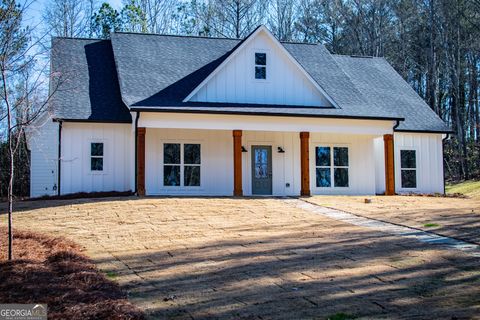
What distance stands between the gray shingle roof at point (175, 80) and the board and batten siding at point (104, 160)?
0.53 meters

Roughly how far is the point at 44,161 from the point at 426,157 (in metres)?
15.5

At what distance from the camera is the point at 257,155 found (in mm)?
20750

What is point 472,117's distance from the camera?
41.5 metres

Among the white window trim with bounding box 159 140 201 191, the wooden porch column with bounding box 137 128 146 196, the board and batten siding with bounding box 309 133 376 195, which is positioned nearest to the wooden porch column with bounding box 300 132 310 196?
the board and batten siding with bounding box 309 133 376 195

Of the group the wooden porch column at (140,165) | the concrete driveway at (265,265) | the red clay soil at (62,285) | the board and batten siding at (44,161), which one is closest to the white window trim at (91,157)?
the board and batten siding at (44,161)

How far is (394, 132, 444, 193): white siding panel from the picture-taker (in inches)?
907

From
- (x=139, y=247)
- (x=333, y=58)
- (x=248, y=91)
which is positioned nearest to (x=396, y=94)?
(x=333, y=58)

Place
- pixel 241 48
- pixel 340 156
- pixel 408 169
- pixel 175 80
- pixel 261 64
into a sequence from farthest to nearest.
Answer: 1. pixel 408 169
2. pixel 340 156
3. pixel 175 80
4. pixel 261 64
5. pixel 241 48

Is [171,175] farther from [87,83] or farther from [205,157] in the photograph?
[87,83]

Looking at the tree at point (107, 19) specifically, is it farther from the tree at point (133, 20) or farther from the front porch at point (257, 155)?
the front porch at point (257, 155)

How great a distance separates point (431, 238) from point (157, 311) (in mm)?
6585

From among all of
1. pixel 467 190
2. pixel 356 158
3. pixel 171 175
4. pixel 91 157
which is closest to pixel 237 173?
pixel 171 175

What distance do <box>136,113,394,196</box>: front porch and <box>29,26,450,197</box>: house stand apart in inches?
1.5

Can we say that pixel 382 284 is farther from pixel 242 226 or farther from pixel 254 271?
pixel 242 226
